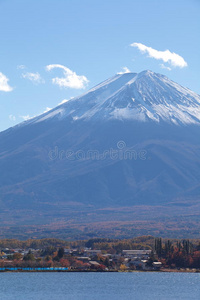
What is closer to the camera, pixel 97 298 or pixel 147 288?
pixel 97 298

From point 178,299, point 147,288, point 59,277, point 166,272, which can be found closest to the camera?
point 178,299

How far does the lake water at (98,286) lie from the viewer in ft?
288

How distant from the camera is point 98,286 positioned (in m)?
97.3

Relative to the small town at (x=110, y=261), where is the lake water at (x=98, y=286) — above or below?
below

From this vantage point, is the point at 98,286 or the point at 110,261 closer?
the point at 98,286

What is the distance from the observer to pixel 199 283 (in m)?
104

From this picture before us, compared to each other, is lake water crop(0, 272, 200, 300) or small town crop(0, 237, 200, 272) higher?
small town crop(0, 237, 200, 272)

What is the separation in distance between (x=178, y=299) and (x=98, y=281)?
70.3 feet

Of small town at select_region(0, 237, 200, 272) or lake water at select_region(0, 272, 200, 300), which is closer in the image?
lake water at select_region(0, 272, 200, 300)

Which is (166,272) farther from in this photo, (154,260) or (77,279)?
(77,279)

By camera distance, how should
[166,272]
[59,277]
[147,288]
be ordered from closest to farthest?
1. [147,288]
2. [59,277]
3. [166,272]

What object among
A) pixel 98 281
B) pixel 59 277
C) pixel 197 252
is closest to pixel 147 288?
pixel 98 281

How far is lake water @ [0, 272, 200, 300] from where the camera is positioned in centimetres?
8780

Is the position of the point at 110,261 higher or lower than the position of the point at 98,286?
higher
